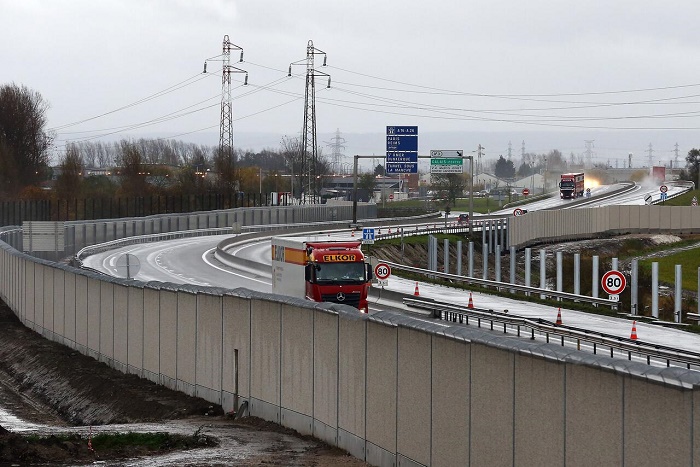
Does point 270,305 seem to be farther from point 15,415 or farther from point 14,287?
point 14,287

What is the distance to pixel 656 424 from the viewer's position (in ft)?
36.9

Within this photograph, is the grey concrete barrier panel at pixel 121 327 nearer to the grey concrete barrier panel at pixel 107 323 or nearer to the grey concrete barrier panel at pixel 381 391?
the grey concrete barrier panel at pixel 107 323

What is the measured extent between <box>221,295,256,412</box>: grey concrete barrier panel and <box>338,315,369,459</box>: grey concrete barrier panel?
3964 mm

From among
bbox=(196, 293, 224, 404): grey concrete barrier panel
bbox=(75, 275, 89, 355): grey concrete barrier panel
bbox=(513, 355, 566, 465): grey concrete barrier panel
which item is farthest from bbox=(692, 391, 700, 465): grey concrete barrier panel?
bbox=(75, 275, 89, 355): grey concrete barrier panel

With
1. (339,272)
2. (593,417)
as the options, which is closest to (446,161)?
(339,272)

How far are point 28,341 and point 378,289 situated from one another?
1581 centimetres

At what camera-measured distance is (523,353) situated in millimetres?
13414

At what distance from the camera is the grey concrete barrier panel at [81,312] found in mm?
32719

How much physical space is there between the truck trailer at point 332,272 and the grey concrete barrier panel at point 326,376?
18961 millimetres

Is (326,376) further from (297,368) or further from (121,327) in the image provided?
(121,327)

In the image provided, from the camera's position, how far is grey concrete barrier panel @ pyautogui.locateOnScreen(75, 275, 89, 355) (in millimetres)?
32719

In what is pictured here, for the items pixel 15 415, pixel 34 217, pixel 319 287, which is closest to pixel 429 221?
pixel 34 217

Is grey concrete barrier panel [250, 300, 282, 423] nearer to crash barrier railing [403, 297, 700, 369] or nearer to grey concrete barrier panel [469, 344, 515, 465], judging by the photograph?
grey concrete barrier panel [469, 344, 515, 465]

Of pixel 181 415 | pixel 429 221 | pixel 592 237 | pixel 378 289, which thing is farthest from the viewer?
pixel 429 221
